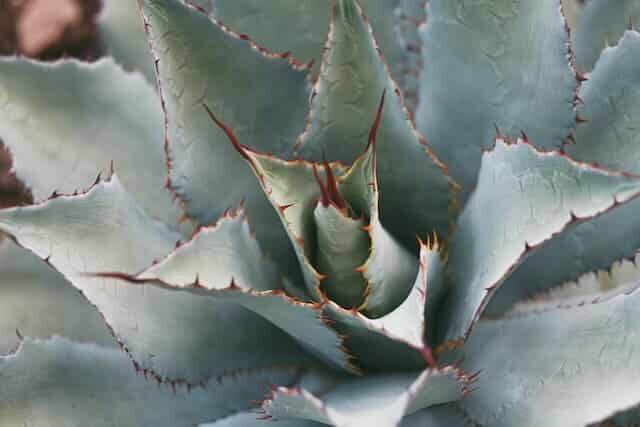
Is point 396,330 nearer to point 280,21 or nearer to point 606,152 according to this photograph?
point 606,152

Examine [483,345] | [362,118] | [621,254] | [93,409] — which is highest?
[362,118]

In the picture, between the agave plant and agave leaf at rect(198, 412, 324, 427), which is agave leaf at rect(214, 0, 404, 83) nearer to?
the agave plant

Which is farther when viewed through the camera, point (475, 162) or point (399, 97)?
point (475, 162)

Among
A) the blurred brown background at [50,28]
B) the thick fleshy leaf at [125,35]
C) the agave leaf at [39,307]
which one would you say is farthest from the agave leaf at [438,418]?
the blurred brown background at [50,28]

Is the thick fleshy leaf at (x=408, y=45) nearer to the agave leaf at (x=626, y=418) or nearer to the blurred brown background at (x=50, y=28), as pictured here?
the agave leaf at (x=626, y=418)

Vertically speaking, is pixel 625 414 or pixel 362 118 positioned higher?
pixel 362 118

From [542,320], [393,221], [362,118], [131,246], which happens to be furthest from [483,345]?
[131,246]

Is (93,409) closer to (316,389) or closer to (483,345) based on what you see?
(316,389)
